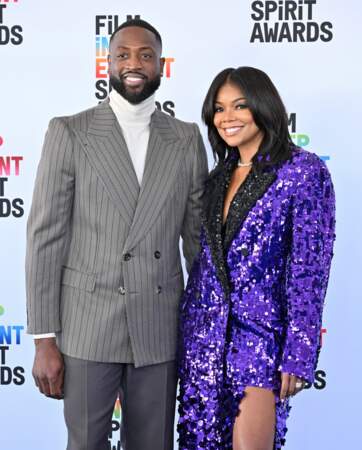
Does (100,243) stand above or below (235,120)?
below

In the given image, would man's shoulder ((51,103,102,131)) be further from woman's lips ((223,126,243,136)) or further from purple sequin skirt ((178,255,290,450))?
purple sequin skirt ((178,255,290,450))

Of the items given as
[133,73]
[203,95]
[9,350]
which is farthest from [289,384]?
[9,350]

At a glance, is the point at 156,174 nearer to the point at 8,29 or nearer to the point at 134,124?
the point at 134,124

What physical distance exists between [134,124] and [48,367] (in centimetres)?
68

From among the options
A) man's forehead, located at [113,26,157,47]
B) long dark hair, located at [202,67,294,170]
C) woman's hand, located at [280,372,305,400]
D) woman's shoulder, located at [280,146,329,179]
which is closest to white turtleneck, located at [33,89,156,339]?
man's forehead, located at [113,26,157,47]

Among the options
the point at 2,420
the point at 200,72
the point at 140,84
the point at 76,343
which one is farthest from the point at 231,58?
the point at 2,420

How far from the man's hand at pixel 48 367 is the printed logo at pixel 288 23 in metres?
1.41

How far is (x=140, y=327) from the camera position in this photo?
1954 millimetres

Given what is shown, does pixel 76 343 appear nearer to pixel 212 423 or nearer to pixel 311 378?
pixel 212 423

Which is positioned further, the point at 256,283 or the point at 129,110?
the point at 129,110

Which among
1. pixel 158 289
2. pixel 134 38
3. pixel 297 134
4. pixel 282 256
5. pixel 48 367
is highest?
pixel 134 38

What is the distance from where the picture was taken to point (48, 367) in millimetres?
1947

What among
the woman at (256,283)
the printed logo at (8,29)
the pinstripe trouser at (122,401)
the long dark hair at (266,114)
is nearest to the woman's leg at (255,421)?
the woman at (256,283)

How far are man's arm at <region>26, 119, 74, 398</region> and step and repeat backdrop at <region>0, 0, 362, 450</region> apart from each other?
92 cm
